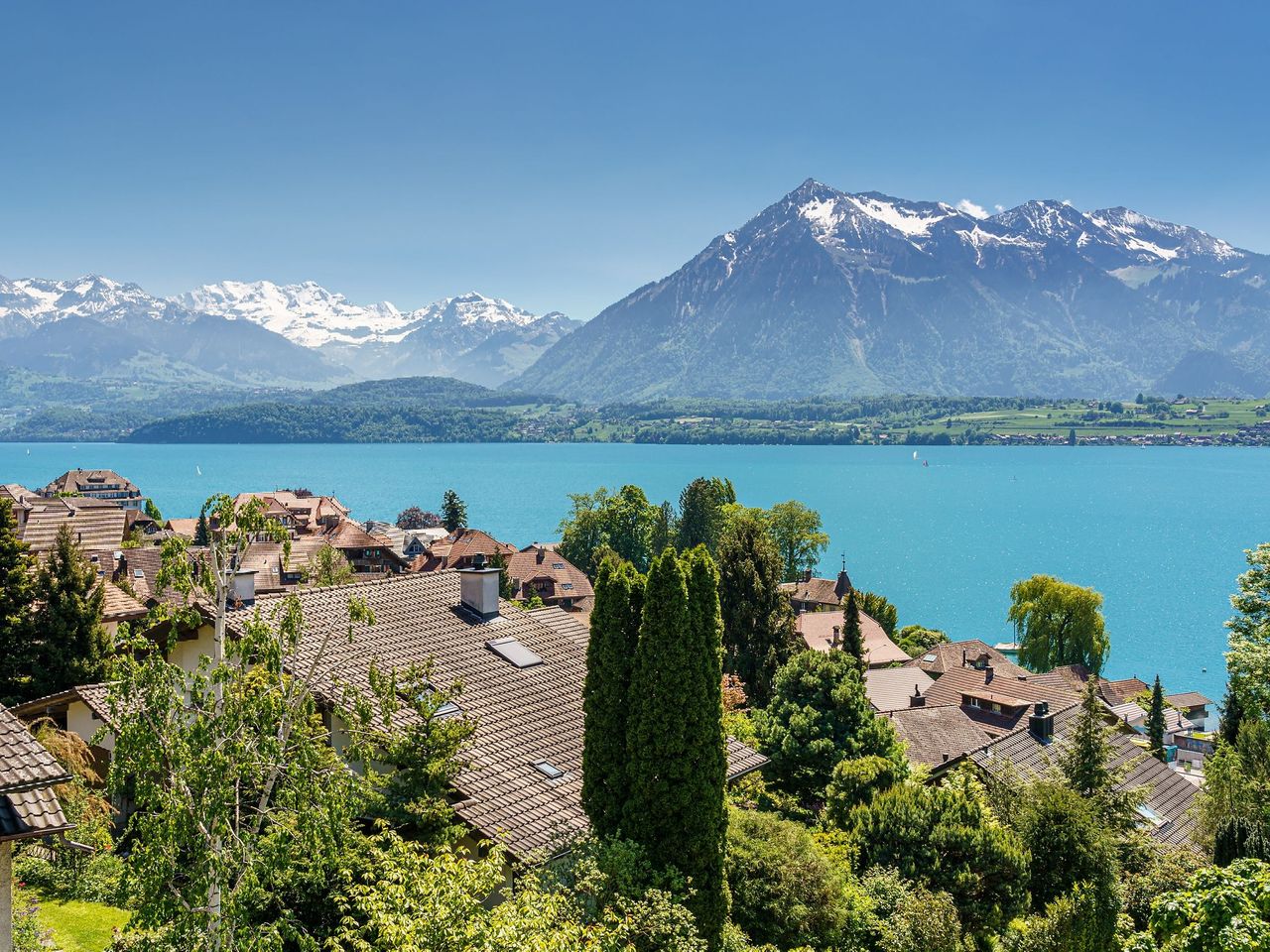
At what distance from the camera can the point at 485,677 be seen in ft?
63.0

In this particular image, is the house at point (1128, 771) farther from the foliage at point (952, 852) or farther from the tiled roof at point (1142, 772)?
the foliage at point (952, 852)

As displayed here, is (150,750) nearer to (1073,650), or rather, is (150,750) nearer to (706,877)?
(706,877)

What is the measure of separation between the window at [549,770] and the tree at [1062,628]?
5465 cm

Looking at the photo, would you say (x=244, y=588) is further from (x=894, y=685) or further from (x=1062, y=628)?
(x=1062, y=628)

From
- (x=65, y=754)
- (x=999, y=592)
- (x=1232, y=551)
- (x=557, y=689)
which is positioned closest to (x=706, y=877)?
(x=557, y=689)

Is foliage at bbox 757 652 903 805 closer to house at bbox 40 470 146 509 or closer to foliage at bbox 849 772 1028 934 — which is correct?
A: foliage at bbox 849 772 1028 934

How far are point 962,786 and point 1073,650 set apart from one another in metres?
43.0

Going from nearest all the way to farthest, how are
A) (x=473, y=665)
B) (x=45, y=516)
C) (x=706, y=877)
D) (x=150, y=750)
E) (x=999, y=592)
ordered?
(x=150, y=750) < (x=706, y=877) < (x=473, y=665) < (x=45, y=516) < (x=999, y=592)

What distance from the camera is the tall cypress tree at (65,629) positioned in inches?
930

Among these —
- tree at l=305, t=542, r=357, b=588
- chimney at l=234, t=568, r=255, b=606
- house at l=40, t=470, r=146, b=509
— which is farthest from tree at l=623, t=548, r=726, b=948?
house at l=40, t=470, r=146, b=509

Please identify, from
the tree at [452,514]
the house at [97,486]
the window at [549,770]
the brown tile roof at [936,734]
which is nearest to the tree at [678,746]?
the window at [549,770]

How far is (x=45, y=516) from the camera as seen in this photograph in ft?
158

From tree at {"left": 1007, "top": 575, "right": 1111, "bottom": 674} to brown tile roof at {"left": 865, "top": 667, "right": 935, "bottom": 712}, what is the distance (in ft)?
45.8

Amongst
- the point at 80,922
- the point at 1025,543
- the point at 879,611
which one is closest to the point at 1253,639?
the point at 80,922
